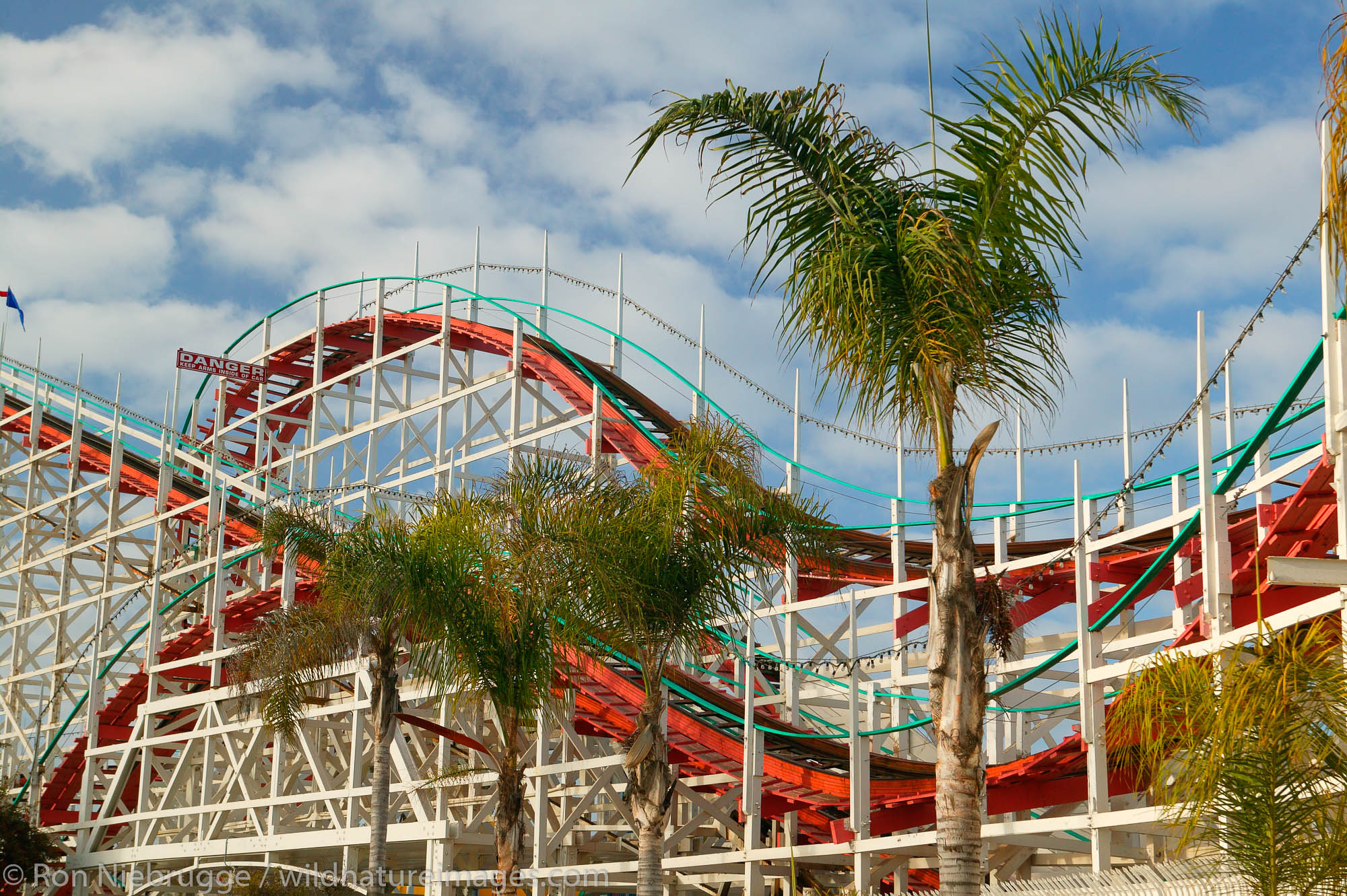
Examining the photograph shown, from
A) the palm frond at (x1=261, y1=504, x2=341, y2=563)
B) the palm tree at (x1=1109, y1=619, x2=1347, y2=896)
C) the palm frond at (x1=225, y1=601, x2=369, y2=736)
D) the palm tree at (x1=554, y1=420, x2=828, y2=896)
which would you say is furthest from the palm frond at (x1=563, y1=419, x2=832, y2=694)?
the palm tree at (x1=1109, y1=619, x2=1347, y2=896)

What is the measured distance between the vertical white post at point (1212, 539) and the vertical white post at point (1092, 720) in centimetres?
92

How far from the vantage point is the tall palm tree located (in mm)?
11938

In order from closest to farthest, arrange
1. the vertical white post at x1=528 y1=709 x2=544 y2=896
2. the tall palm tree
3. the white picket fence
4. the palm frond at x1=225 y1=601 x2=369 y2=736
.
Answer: the white picket fence
the tall palm tree
the palm frond at x1=225 y1=601 x2=369 y2=736
the vertical white post at x1=528 y1=709 x2=544 y2=896

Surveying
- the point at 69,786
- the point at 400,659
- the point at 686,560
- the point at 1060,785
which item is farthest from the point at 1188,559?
the point at 69,786

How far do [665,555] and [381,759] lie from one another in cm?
475

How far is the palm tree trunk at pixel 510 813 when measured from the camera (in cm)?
1195

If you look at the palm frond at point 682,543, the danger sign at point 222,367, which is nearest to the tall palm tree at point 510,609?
the palm frond at point 682,543

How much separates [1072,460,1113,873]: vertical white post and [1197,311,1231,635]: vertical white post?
3.01 feet

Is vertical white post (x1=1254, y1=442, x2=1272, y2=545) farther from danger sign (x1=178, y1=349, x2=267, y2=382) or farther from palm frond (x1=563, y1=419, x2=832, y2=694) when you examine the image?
danger sign (x1=178, y1=349, x2=267, y2=382)

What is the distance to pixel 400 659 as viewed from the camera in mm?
17391

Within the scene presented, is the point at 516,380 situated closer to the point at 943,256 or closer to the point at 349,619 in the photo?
the point at 349,619

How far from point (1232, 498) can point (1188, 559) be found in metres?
0.93

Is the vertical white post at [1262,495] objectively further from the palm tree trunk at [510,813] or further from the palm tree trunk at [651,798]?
the palm tree trunk at [510,813]

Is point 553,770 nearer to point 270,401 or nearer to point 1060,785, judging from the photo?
point 1060,785
